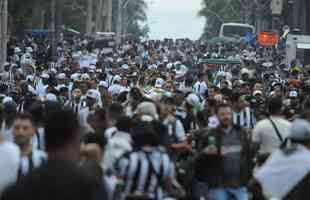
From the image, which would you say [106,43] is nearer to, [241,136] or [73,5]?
[73,5]

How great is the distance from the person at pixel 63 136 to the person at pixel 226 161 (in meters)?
4.74

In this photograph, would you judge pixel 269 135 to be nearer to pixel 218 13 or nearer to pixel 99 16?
pixel 99 16

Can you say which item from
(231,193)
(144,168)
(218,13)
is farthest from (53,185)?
(218,13)

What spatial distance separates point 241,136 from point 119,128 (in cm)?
120

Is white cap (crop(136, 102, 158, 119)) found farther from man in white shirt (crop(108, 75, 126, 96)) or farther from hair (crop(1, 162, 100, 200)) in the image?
man in white shirt (crop(108, 75, 126, 96))

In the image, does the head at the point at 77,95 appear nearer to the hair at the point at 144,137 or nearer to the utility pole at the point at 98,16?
the hair at the point at 144,137

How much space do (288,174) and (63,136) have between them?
3.81 meters

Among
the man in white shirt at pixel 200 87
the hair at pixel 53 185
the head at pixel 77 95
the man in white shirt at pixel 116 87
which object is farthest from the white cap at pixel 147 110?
the man in white shirt at pixel 200 87

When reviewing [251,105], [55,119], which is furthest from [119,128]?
[251,105]

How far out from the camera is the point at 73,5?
321 ft

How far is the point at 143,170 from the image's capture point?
9.68 metres

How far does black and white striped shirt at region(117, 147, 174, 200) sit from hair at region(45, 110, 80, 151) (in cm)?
305

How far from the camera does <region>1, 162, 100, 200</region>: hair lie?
18.2ft

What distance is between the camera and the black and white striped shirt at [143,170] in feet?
31.7
